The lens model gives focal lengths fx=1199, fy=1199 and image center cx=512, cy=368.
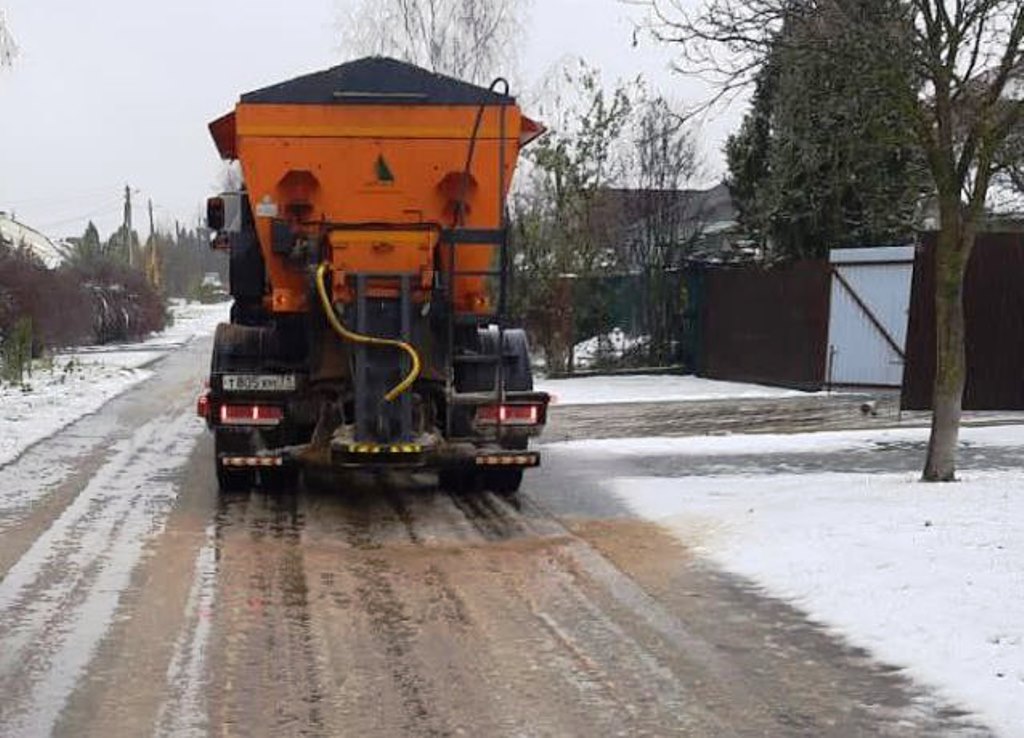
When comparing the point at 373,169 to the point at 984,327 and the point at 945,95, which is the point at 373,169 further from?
the point at 984,327

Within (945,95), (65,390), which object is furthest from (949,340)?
(65,390)

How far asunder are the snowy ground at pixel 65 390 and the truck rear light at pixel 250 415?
12.3ft

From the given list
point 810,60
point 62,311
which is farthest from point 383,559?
point 62,311

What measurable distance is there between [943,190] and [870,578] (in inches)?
148

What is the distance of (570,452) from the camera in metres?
12.9

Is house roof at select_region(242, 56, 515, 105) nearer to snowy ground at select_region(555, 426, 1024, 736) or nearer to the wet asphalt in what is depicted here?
the wet asphalt

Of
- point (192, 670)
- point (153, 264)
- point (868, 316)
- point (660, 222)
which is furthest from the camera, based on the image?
point (153, 264)

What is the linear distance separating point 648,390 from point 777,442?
24.5ft

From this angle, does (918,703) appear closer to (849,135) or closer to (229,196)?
(849,135)

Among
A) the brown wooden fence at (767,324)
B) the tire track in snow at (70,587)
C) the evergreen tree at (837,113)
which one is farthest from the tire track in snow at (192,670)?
the brown wooden fence at (767,324)

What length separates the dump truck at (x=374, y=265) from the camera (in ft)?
29.3

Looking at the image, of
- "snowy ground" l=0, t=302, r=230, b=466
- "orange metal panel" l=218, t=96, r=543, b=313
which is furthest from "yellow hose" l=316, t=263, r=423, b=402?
"snowy ground" l=0, t=302, r=230, b=466

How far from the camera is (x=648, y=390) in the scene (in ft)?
67.6

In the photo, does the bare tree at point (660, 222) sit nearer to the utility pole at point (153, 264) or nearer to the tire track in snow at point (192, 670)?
the tire track in snow at point (192, 670)
